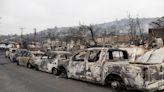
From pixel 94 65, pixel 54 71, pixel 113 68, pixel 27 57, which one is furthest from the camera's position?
pixel 27 57

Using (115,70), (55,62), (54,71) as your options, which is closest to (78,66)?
(115,70)

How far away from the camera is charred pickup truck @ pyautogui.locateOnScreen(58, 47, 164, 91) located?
9.58m

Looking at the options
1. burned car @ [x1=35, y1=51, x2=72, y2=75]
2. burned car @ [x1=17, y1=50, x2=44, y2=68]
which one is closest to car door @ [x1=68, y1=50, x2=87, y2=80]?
burned car @ [x1=35, y1=51, x2=72, y2=75]

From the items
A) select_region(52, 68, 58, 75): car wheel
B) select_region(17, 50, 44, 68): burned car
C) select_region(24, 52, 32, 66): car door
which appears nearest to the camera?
select_region(52, 68, 58, 75): car wheel

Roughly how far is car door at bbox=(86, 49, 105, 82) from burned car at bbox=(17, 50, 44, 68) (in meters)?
6.89

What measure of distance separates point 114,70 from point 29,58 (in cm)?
1174

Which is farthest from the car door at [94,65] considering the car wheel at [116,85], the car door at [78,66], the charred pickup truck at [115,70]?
the car wheel at [116,85]

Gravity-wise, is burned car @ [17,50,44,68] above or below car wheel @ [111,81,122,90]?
above

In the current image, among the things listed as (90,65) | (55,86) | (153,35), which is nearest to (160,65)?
(90,65)

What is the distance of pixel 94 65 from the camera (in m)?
12.0

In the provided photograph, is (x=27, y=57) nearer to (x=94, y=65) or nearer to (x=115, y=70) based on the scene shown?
(x=94, y=65)

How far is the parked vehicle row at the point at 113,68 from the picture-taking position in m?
9.60

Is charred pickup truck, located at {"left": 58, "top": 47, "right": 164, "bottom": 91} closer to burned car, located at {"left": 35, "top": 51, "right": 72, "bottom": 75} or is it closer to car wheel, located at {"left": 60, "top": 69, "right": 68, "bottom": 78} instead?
car wheel, located at {"left": 60, "top": 69, "right": 68, "bottom": 78}

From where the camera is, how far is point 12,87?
12.1 meters
